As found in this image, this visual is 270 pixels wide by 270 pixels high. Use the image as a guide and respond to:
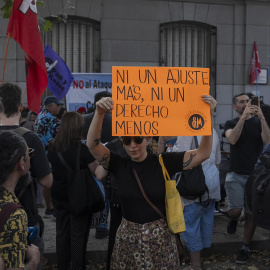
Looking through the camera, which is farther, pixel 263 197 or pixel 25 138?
pixel 263 197

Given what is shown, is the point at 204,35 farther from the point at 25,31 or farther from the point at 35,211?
the point at 35,211

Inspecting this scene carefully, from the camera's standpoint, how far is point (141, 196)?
11.1ft

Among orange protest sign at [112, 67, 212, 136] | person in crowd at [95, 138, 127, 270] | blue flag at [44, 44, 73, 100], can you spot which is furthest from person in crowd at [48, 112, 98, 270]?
blue flag at [44, 44, 73, 100]

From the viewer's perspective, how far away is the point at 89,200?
4.69 m

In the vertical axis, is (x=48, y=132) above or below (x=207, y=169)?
above

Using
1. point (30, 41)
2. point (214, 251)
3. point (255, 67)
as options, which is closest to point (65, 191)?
point (30, 41)

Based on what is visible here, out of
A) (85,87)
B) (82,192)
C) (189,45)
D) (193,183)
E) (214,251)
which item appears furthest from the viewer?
(189,45)

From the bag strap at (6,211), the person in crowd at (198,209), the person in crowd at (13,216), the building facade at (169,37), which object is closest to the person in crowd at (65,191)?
the person in crowd at (198,209)

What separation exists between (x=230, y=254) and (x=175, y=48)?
931 centimetres

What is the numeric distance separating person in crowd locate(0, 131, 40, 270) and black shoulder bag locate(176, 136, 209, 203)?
2530 millimetres

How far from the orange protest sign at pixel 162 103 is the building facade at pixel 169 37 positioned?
1019cm

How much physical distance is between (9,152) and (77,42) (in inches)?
462

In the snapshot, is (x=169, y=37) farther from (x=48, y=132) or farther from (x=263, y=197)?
(x=263, y=197)

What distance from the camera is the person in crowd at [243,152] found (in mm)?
5746
